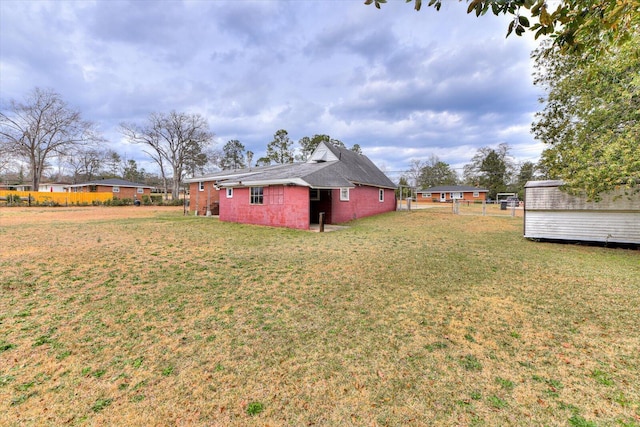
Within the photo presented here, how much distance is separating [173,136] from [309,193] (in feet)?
105

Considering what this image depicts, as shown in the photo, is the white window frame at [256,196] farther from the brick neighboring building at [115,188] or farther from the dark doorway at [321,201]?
the brick neighboring building at [115,188]

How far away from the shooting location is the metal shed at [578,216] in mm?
8453

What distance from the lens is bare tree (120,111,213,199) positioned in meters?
34.8

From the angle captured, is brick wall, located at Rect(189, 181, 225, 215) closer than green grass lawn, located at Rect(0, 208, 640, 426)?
No

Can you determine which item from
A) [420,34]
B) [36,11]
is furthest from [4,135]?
[420,34]

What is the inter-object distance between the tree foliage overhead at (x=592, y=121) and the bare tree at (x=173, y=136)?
1486 inches

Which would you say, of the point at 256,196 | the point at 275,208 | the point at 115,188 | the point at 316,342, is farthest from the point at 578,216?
the point at 115,188

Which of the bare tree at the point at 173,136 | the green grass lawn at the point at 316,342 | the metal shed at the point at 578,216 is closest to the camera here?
the green grass lawn at the point at 316,342

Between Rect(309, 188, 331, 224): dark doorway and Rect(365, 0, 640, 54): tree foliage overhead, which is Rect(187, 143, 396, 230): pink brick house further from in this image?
Rect(365, 0, 640, 54): tree foliage overhead

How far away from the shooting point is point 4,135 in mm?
30219

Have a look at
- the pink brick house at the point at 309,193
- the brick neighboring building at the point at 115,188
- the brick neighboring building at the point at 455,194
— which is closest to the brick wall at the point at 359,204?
the pink brick house at the point at 309,193

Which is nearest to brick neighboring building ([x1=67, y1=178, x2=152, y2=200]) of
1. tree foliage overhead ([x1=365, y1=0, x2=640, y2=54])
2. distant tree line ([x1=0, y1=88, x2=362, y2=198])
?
distant tree line ([x1=0, y1=88, x2=362, y2=198])

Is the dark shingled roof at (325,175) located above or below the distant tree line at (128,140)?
below

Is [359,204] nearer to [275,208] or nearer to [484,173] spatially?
[275,208]
